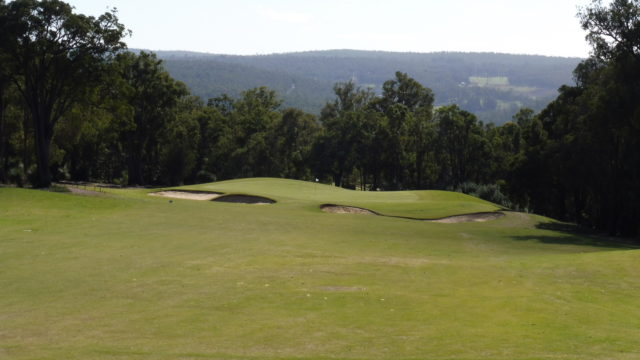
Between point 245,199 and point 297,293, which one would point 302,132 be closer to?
point 245,199

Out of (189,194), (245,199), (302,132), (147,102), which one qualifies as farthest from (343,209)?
(302,132)

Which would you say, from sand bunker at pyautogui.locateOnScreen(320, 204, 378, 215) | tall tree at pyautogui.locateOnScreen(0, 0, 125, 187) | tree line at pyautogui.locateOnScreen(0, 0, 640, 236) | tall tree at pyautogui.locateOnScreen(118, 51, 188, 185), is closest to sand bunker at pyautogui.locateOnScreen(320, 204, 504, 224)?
sand bunker at pyautogui.locateOnScreen(320, 204, 378, 215)

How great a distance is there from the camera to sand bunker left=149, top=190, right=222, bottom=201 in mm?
52178

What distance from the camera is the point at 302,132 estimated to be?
120 metres

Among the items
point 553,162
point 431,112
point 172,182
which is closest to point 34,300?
point 553,162

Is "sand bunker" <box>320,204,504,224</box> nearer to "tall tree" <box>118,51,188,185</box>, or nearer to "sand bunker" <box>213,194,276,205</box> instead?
"sand bunker" <box>213,194,276,205</box>

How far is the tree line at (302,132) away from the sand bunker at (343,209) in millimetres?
17961

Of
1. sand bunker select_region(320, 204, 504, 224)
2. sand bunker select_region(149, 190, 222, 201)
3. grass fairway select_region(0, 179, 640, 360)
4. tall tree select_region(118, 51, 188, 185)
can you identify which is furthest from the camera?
tall tree select_region(118, 51, 188, 185)

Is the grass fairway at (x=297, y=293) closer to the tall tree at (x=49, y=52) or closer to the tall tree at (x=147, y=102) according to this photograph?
the tall tree at (x=49, y=52)

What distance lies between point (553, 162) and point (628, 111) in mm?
11369

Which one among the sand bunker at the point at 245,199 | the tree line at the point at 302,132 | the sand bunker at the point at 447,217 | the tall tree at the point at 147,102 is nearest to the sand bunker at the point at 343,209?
the sand bunker at the point at 447,217

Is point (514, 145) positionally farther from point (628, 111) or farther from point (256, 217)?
point (256, 217)

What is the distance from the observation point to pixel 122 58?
52.0 m

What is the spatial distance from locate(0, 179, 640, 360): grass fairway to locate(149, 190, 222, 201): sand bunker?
62.9 feet
